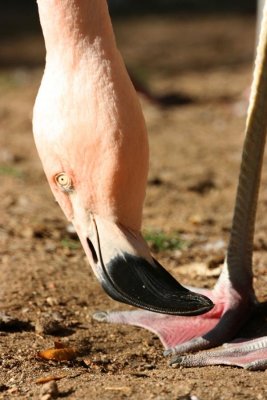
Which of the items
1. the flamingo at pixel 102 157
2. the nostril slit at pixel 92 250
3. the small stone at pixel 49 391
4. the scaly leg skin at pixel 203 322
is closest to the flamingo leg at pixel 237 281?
the scaly leg skin at pixel 203 322

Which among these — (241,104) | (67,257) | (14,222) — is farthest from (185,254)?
(241,104)

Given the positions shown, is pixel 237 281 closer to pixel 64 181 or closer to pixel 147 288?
pixel 147 288

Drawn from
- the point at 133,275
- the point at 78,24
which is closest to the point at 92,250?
the point at 133,275

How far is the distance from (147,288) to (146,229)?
1.61 m

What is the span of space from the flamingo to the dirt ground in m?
0.22

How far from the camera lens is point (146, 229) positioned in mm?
4113

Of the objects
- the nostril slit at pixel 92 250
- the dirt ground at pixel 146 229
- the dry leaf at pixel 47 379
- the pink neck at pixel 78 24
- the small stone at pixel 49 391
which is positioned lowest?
the dirt ground at pixel 146 229

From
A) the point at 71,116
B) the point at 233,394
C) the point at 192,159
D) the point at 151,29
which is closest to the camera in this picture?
the point at 233,394

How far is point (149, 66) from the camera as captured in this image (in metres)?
8.88

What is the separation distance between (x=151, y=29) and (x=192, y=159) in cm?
560

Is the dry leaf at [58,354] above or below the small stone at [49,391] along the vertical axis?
below

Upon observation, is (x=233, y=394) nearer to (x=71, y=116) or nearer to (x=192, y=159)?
(x=71, y=116)

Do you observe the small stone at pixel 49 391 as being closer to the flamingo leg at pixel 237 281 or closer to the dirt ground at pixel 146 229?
the dirt ground at pixel 146 229

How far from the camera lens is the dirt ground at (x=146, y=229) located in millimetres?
2500
